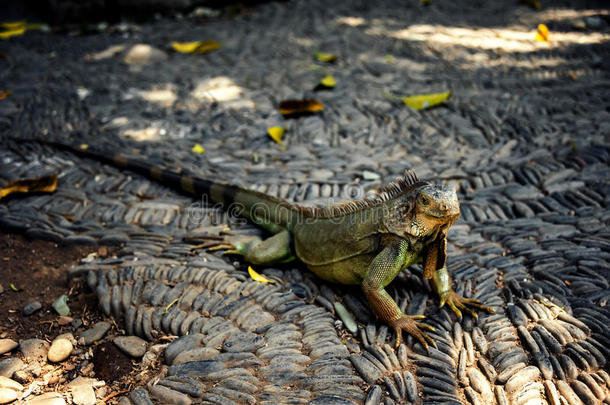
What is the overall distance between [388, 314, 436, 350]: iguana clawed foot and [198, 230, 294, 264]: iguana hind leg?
3.04 ft

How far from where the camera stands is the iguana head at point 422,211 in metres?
2.50

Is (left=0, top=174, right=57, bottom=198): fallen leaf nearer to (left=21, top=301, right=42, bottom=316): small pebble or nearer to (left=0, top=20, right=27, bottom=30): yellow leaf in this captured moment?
(left=21, top=301, right=42, bottom=316): small pebble

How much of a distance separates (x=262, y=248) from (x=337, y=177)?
4.22 feet

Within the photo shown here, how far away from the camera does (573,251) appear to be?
10.6ft

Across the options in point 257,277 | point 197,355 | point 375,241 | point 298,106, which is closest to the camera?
point 197,355

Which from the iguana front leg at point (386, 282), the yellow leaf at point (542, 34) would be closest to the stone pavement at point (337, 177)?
the iguana front leg at point (386, 282)

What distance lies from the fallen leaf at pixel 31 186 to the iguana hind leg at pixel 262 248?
1.56m

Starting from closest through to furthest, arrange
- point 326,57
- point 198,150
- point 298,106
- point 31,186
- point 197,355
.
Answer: point 197,355 → point 31,186 → point 198,150 → point 298,106 → point 326,57

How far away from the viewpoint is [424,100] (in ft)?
17.6

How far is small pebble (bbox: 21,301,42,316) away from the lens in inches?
114

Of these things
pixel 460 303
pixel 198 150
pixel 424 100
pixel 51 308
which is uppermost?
pixel 424 100

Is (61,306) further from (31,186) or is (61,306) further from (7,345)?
(31,186)

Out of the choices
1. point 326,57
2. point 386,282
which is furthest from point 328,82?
point 386,282

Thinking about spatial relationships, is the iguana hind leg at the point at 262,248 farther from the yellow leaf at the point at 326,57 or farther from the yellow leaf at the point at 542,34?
the yellow leaf at the point at 542,34
